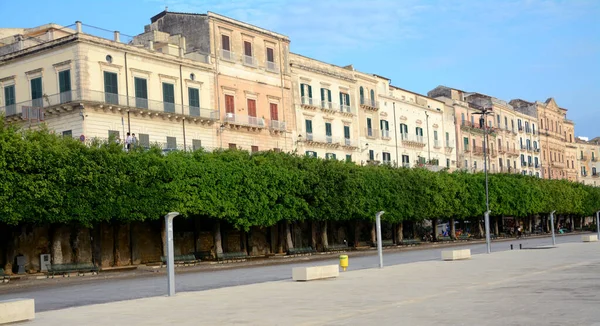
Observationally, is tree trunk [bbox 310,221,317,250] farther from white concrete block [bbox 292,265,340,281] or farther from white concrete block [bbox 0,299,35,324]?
white concrete block [bbox 0,299,35,324]

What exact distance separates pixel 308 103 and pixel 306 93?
85 cm

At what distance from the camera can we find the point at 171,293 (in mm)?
20984

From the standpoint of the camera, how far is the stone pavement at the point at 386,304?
43.7 ft

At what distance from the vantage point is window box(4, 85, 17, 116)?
47.0 meters

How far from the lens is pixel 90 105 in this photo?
44.2 m

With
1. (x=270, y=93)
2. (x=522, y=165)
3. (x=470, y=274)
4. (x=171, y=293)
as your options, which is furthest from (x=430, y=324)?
(x=522, y=165)

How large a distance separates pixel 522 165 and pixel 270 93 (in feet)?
175

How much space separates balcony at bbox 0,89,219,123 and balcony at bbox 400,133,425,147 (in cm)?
3036

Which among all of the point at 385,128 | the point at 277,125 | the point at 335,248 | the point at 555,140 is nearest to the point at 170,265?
the point at 335,248

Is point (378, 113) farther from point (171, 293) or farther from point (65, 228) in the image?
point (171, 293)

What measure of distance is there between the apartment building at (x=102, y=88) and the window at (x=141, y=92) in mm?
37

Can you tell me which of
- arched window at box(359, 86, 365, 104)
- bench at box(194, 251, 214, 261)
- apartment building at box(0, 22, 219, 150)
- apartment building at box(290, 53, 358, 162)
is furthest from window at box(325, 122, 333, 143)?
bench at box(194, 251, 214, 261)

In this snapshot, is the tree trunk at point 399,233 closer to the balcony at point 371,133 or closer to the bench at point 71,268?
the balcony at point 371,133

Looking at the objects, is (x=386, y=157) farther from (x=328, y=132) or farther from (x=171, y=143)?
(x=171, y=143)
